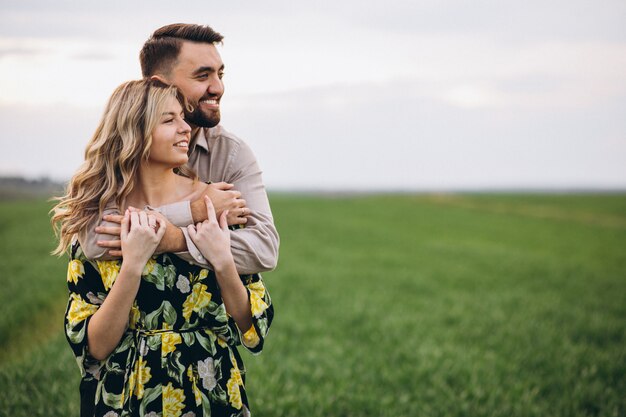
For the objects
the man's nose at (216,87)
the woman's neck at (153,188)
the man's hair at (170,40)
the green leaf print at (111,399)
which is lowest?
the green leaf print at (111,399)

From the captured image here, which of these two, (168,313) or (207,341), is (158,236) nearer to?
(168,313)

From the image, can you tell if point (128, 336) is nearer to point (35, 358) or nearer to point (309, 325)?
point (35, 358)

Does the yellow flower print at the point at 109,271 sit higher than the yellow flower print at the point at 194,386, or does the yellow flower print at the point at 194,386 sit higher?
the yellow flower print at the point at 109,271

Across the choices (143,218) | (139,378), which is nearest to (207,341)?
(139,378)

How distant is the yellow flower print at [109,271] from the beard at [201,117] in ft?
2.44

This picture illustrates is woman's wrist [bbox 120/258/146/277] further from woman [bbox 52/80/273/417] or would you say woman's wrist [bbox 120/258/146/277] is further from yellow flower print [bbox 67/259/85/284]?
yellow flower print [bbox 67/259/85/284]

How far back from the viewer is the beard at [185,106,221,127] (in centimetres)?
243

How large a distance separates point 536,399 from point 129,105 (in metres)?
5.46

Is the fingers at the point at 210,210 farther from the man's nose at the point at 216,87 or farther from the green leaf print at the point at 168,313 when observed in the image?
the man's nose at the point at 216,87

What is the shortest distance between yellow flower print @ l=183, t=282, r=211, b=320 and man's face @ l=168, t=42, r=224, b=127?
77cm

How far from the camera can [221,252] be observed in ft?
6.89

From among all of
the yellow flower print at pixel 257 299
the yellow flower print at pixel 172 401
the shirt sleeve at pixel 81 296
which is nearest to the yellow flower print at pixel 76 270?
the shirt sleeve at pixel 81 296

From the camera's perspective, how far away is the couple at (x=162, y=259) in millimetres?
2070

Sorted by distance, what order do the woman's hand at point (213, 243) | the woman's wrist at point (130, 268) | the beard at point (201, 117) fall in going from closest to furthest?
1. the woman's wrist at point (130, 268)
2. the woman's hand at point (213, 243)
3. the beard at point (201, 117)
